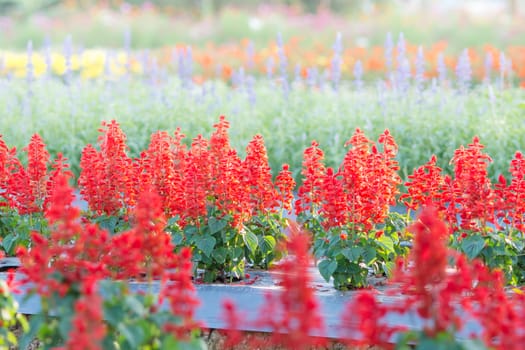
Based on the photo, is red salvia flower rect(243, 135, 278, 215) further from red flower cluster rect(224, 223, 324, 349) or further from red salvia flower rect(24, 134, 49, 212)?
red flower cluster rect(224, 223, 324, 349)

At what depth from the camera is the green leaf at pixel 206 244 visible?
14.4 ft

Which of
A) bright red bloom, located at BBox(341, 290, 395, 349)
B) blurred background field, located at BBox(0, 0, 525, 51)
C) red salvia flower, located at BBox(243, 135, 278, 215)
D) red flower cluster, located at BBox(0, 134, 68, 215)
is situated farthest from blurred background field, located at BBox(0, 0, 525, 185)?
bright red bloom, located at BBox(341, 290, 395, 349)

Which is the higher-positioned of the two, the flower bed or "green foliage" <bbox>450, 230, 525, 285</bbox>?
the flower bed

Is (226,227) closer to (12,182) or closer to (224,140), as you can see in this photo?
(224,140)

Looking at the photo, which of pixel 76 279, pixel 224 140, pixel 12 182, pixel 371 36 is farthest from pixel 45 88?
pixel 371 36

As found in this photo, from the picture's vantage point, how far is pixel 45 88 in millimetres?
9516

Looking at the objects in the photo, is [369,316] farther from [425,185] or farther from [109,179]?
[109,179]

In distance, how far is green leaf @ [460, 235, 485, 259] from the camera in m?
4.16

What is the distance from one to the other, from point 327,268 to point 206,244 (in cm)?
61

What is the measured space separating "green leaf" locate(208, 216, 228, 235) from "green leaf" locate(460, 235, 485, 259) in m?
1.14

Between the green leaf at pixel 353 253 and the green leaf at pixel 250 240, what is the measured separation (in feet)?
1.53

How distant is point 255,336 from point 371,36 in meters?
15.0

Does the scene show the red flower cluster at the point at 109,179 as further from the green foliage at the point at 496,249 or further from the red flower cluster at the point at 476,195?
the green foliage at the point at 496,249

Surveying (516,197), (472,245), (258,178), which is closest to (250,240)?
(258,178)
